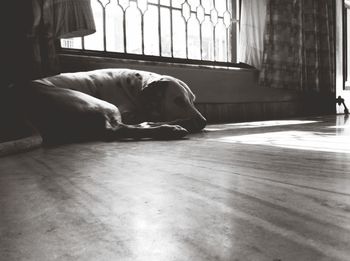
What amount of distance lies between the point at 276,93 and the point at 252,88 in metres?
0.44

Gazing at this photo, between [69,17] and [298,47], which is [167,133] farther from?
[298,47]

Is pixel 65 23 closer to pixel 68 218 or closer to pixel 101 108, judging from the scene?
pixel 101 108

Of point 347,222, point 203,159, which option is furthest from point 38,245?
point 203,159

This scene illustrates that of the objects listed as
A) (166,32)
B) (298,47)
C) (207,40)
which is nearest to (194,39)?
(207,40)

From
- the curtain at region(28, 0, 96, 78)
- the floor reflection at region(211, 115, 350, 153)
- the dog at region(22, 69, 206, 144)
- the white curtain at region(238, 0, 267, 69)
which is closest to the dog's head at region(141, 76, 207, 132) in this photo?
the dog at region(22, 69, 206, 144)

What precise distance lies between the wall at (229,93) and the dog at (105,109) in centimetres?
80

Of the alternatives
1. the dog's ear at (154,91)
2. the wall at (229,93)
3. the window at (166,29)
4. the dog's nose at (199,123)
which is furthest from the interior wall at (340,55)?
the dog's ear at (154,91)

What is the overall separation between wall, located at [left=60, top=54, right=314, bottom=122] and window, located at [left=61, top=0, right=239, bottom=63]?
22cm

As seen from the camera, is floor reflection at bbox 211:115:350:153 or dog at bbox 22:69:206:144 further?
dog at bbox 22:69:206:144

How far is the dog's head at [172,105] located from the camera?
237 cm

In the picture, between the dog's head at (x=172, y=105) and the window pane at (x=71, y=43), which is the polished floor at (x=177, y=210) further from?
the window pane at (x=71, y=43)

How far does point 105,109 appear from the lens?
190 cm

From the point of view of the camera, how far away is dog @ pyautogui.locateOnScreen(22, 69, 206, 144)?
1804mm

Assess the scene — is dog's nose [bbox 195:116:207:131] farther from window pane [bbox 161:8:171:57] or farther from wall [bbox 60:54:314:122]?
window pane [bbox 161:8:171:57]
